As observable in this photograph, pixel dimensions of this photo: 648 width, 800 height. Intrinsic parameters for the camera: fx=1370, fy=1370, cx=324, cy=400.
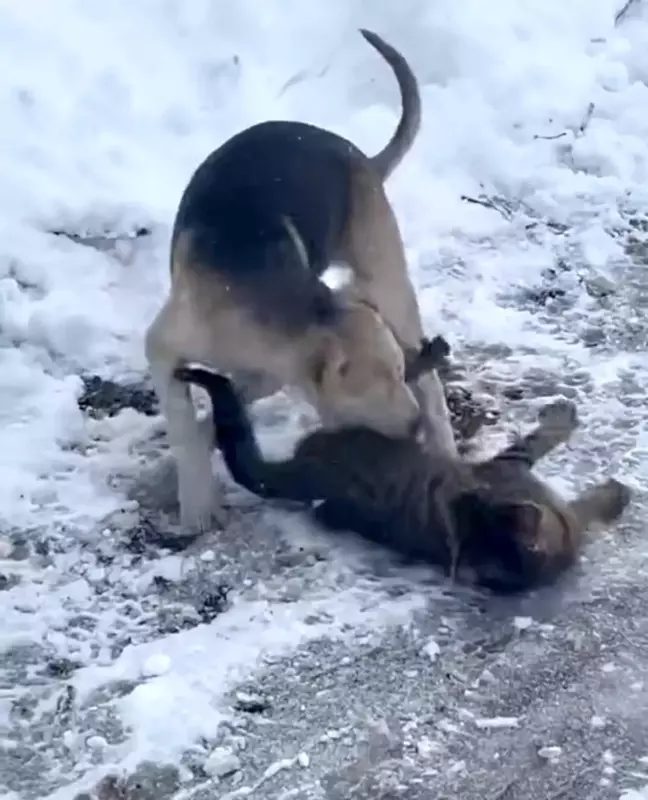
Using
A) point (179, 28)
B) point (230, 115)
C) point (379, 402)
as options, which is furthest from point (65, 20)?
point (379, 402)

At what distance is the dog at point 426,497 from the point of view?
145 inches

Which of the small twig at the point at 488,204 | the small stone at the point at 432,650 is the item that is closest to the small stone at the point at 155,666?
the small stone at the point at 432,650

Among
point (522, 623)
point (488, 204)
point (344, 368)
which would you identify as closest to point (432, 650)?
point (522, 623)

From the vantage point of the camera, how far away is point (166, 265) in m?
5.30

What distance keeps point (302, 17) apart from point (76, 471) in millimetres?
3483

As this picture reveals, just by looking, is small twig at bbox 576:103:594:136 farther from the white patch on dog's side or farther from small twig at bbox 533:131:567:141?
the white patch on dog's side

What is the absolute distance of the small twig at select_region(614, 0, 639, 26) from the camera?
7.41 m

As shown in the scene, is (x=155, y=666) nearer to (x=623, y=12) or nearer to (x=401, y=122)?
(x=401, y=122)

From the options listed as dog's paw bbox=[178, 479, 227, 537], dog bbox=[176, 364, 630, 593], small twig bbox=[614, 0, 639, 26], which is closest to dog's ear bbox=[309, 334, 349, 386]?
dog bbox=[176, 364, 630, 593]

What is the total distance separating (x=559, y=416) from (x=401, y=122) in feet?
3.89

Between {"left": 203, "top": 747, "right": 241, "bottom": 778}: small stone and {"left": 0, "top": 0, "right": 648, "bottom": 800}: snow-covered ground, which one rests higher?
{"left": 0, "top": 0, "right": 648, "bottom": 800}: snow-covered ground

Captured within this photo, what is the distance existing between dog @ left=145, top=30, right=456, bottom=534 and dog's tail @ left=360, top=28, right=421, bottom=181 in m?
0.39

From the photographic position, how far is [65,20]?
660 centimetres

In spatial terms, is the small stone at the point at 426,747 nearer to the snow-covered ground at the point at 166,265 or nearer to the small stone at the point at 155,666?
the snow-covered ground at the point at 166,265
